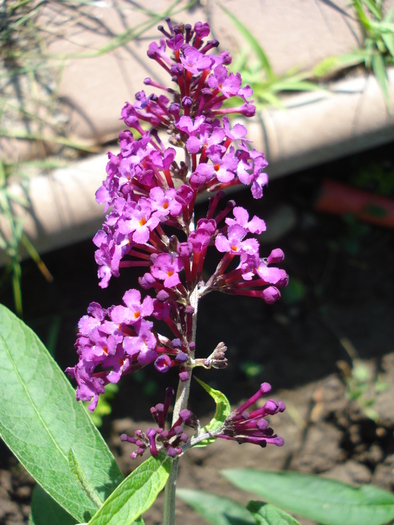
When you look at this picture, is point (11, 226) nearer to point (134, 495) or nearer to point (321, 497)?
point (134, 495)

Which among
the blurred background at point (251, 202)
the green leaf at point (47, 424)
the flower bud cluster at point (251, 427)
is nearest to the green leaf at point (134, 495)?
the flower bud cluster at point (251, 427)

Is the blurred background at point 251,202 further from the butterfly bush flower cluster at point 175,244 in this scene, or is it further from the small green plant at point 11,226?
the butterfly bush flower cluster at point 175,244

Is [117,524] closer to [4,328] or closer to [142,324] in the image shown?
[142,324]

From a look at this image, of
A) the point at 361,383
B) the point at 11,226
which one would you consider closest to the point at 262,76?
the point at 11,226

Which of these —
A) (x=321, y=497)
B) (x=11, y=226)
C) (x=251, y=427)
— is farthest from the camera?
(x=11, y=226)

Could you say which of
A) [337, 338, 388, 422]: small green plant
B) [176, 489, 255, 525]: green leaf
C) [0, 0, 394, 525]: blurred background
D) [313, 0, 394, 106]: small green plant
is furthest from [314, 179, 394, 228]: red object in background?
[176, 489, 255, 525]: green leaf
